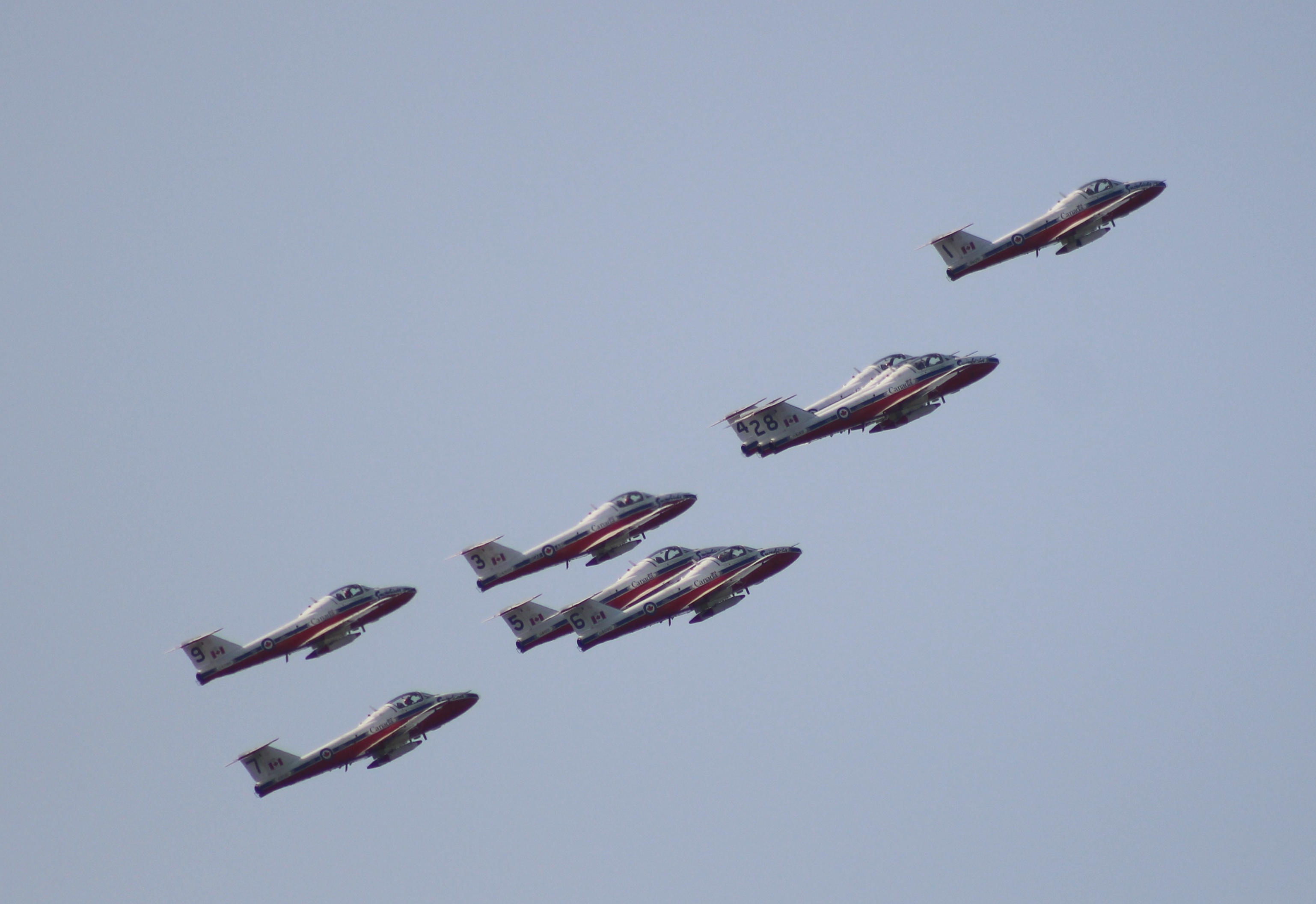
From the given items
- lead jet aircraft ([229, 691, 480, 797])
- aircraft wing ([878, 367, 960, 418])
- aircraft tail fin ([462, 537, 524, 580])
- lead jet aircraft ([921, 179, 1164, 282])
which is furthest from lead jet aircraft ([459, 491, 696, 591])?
lead jet aircraft ([921, 179, 1164, 282])

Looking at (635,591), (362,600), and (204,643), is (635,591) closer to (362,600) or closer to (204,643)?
(362,600)

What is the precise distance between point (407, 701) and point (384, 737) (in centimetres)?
257

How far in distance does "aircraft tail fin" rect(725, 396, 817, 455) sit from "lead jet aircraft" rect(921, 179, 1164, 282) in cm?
1347

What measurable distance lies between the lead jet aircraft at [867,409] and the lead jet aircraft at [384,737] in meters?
23.7

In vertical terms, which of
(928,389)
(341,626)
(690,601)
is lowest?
(690,601)

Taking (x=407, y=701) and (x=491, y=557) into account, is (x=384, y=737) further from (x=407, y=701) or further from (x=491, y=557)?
(x=491, y=557)

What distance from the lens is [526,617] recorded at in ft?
461

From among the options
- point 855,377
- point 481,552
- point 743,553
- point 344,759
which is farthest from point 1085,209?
point 344,759

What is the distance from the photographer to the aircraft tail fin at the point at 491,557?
144 meters

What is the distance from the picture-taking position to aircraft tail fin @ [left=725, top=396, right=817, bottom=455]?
13538 centimetres

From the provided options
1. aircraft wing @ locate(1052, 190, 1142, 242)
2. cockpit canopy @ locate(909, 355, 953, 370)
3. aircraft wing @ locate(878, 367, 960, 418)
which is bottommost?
aircraft wing @ locate(878, 367, 960, 418)

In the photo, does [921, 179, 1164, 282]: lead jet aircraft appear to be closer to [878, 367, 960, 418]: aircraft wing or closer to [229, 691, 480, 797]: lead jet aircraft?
[878, 367, 960, 418]: aircraft wing

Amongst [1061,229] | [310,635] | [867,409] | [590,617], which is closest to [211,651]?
[310,635]

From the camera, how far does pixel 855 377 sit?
137500mm
